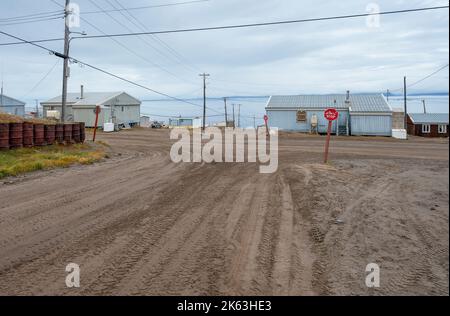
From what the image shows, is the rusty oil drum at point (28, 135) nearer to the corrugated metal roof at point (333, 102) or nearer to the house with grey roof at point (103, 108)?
the house with grey roof at point (103, 108)

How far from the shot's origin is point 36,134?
18016 mm

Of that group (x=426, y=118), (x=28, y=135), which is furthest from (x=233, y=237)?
(x=426, y=118)

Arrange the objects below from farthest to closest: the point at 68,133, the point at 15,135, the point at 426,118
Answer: the point at 426,118 < the point at 68,133 < the point at 15,135

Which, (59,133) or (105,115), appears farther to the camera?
(105,115)

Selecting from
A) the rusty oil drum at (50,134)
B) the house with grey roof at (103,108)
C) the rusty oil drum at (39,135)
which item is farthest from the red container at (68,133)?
the house with grey roof at (103,108)

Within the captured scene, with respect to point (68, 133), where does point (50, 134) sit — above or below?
below

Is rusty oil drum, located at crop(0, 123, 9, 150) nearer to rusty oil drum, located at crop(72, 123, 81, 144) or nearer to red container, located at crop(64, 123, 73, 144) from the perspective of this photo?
red container, located at crop(64, 123, 73, 144)

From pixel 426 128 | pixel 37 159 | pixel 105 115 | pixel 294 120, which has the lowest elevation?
pixel 37 159

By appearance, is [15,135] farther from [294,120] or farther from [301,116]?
[301,116]

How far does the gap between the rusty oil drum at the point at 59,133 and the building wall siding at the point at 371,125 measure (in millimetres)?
32885

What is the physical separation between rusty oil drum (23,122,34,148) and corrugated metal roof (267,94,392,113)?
3123 centimetres

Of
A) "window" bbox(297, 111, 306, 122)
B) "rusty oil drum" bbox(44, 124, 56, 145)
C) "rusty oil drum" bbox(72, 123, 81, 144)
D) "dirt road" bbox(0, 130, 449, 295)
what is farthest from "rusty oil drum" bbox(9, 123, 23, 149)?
"window" bbox(297, 111, 306, 122)

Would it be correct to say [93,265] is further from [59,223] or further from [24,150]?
[24,150]

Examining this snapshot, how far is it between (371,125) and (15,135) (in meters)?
37.0
